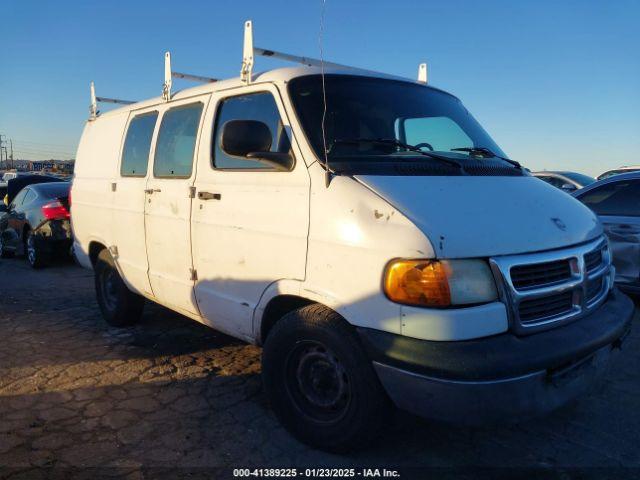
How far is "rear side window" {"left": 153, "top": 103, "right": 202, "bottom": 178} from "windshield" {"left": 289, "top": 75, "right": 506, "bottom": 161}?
106 centimetres

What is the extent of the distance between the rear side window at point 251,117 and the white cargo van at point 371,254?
2 centimetres

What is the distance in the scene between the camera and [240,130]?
9.63 feet

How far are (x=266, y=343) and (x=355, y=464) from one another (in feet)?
2.71

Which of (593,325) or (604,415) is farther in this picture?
(604,415)

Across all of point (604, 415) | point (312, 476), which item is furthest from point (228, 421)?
point (604, 415)

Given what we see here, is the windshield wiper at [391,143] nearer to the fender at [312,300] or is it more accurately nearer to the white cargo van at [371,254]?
the white cargo van at [371,254]

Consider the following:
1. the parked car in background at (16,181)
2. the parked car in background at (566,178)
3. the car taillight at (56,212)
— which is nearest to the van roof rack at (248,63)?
the car taillight at (56,212)

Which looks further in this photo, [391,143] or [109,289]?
[109,289]

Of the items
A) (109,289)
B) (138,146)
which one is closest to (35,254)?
(109,289)

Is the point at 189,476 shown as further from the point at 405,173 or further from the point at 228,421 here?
the point at 405,173

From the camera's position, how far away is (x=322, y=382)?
2.78 meters

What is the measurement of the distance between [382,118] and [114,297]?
3426mm

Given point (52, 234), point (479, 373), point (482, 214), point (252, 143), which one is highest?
point (252, 143)

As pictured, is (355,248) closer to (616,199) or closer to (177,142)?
(177,142)
